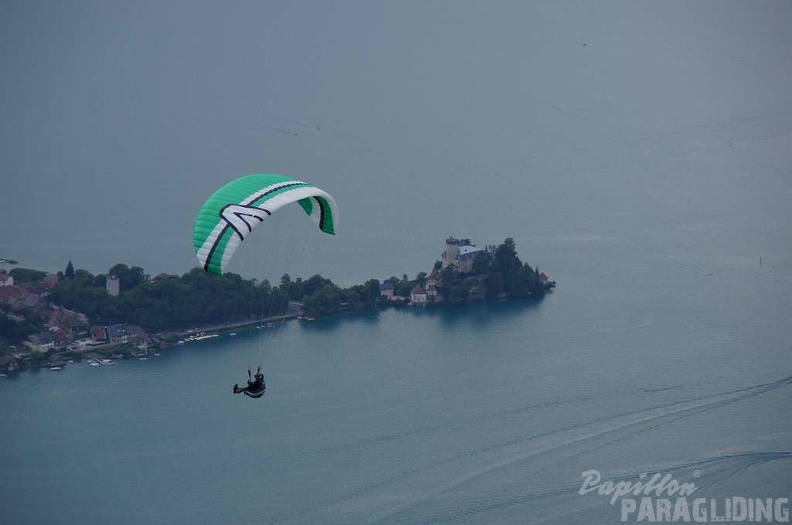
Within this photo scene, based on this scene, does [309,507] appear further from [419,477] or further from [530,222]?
[530,222]

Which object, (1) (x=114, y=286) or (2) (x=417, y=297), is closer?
(1) (x=114, y=286)

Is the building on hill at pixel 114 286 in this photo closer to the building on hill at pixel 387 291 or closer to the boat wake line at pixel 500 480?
the building on hill at pixel 387 291

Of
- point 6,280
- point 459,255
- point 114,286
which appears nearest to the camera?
point 114,286

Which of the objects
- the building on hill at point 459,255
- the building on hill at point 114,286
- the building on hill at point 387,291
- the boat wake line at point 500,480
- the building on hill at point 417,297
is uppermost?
the building on hill at point 459,255

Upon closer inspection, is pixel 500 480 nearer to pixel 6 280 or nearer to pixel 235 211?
pixel 235 211

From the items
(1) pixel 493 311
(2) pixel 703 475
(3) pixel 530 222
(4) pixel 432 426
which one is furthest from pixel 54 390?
(3) pixel 530 222

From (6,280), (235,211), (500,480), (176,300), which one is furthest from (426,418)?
(6,280)

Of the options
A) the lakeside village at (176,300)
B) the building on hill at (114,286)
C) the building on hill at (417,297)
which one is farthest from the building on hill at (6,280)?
the building on hill at (417,297)
